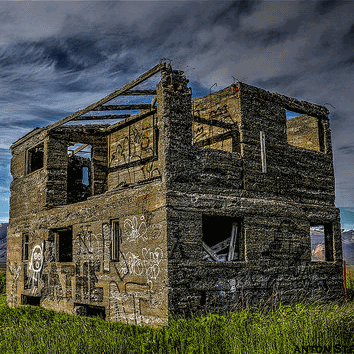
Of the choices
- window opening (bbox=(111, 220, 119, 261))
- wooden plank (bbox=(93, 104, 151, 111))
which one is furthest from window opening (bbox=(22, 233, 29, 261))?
wooden plank (bbox=(93, 104, 151, 111))

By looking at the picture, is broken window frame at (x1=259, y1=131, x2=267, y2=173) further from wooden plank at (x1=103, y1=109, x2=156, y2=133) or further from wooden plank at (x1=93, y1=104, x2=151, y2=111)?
wooden plank at (x1=93, y1=104, x2=151, y2=111)

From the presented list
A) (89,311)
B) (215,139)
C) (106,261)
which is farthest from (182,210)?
(89,311)

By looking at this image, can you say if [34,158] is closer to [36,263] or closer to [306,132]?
[36,263]

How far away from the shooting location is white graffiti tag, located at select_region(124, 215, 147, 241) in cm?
986

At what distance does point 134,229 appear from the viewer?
398 inches

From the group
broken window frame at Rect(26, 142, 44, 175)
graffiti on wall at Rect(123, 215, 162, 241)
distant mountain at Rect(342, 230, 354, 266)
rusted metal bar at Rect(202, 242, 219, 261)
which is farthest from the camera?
distant mountain at Rect(342, 230, 354, 266)

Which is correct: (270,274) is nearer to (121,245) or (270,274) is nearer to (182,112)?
(121,245)

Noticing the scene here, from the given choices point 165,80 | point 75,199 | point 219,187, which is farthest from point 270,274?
point 75,199

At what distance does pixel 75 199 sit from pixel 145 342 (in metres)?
9.16

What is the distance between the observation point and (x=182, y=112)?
32.9 ft

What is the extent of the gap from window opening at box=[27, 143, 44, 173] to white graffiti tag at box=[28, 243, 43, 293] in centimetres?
295

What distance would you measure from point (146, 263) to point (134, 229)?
0.87 metres

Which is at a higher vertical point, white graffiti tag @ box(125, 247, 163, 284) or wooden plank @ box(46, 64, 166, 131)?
wooden plank @ box(46, 64, 166, 131)

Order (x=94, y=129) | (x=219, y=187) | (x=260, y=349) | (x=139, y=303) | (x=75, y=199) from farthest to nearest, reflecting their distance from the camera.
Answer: (x=75, y=199), (x=94, y=129), (x=219, y=187), (x=139, y=303), (x=260, y=349)
